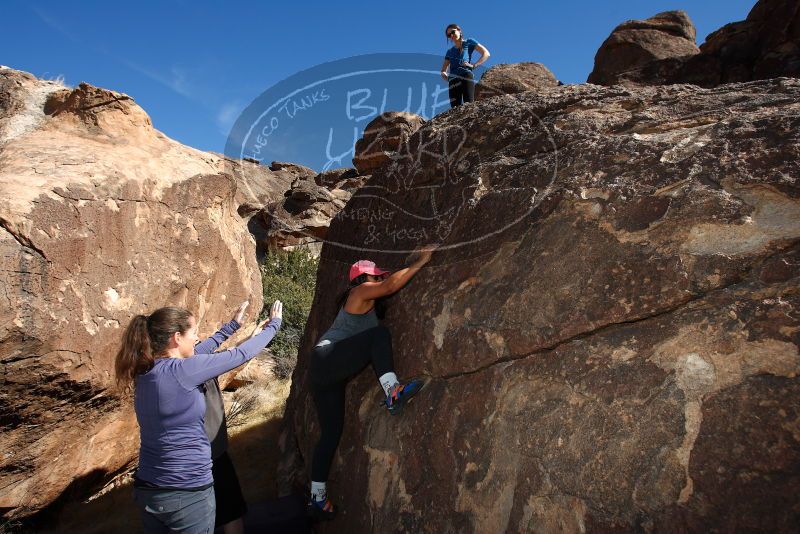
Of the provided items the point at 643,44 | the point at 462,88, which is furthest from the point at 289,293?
the point at 643,44

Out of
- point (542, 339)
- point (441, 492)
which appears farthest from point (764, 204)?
point (441, 492)

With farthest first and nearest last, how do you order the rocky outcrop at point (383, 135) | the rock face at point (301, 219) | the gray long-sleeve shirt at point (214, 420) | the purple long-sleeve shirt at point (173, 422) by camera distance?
1. the rocky outcrop at point (383, 135)
2. the rock face at point (301, 219)
3. the gray long-sleeve shirt at point (214, 420)
4. the purple long-sleeve shirt at point (173, 422)

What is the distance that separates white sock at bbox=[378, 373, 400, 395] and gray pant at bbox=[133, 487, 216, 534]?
89cm

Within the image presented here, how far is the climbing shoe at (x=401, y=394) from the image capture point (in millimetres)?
2359

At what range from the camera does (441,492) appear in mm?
2131

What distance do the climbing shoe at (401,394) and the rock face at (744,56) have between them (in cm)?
1104

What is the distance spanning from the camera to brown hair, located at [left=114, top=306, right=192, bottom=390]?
2.15m

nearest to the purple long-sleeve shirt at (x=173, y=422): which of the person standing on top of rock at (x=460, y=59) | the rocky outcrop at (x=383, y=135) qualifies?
the person standing on top of rock at (x=460, y=59)

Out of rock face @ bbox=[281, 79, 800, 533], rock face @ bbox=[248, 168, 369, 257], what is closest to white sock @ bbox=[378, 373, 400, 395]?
rock face @ bbox=[281, 79, 800, 533]

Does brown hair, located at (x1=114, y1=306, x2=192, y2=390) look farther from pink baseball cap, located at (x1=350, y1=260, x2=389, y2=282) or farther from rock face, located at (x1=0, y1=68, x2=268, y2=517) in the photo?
rock face, located at (x1=0, y1=68, x2=268, y2=517)

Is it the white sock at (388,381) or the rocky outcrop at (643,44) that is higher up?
the rocky outcrop at (643,44)

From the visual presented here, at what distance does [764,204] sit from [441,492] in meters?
1.66

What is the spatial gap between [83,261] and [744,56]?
1330 cm

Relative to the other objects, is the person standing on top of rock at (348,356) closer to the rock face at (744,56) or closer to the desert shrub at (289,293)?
the desert shrub at (289,293)
